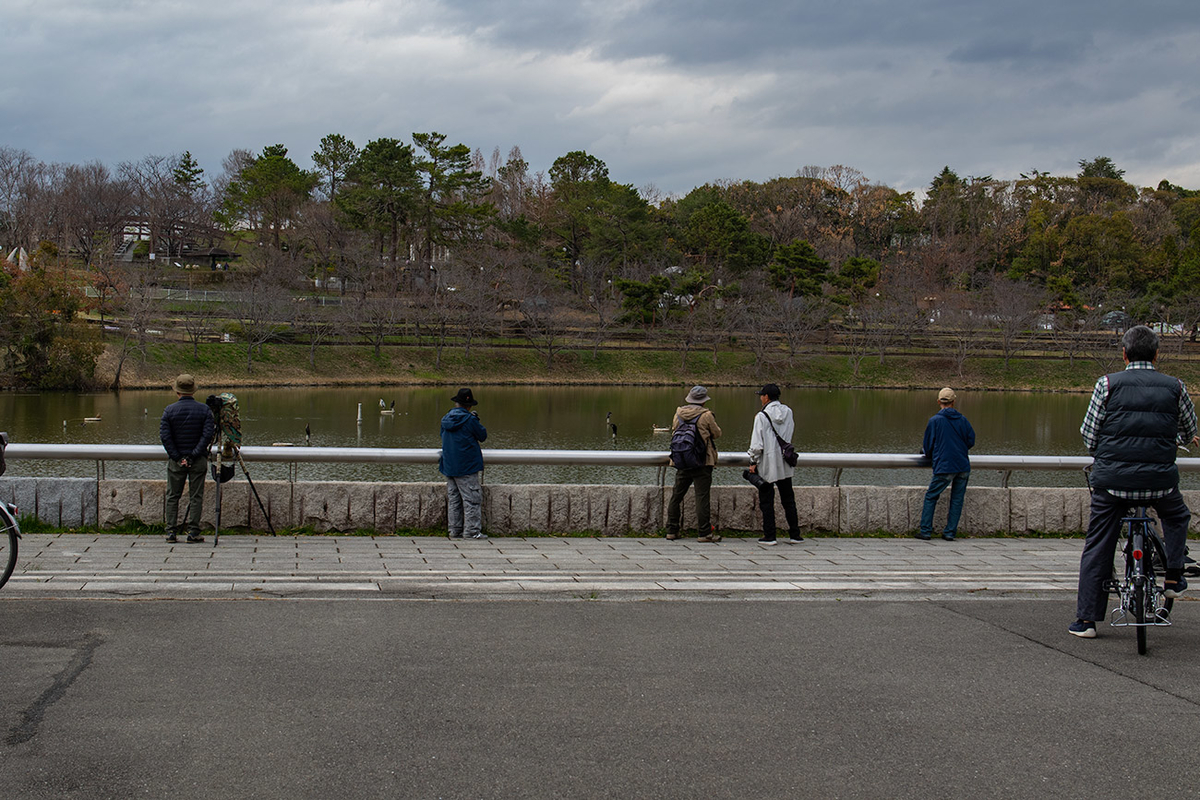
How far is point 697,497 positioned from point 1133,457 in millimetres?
4537

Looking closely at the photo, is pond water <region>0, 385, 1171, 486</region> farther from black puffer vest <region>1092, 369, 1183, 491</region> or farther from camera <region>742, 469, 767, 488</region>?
black puffer vest <region>1092, 369, 1183, 491</region>

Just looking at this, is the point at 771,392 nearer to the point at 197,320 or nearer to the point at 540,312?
the point at 197,320

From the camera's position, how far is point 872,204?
105 m

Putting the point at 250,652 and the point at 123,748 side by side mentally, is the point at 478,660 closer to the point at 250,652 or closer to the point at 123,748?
the point at 250,652

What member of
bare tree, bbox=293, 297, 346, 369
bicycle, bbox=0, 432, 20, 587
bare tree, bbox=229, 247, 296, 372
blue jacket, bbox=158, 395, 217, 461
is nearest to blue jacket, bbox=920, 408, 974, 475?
blue jacket, bbox=158, 395, 217, 461

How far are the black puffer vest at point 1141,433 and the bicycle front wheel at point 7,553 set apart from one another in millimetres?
6974

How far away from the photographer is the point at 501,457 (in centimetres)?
991

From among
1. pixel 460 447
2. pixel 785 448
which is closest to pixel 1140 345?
pixel 785 448

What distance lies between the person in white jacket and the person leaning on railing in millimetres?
3714

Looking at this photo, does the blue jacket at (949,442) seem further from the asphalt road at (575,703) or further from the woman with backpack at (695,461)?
the asphalt road at (575,703)

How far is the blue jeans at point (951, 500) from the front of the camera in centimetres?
1009

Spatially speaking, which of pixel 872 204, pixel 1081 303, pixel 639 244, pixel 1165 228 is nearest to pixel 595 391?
pixel 639 244

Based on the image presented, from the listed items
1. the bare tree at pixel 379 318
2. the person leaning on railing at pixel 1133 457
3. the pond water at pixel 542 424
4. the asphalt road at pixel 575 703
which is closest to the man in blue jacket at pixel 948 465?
the asphalt road at pixel 575 703

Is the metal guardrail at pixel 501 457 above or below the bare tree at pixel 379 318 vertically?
below
